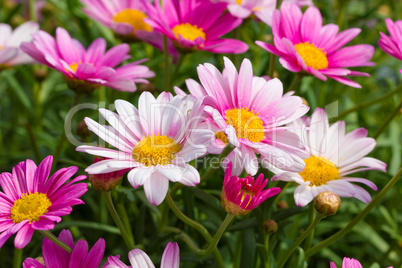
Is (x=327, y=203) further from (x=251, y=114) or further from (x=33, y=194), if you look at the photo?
(x=33, y=194)

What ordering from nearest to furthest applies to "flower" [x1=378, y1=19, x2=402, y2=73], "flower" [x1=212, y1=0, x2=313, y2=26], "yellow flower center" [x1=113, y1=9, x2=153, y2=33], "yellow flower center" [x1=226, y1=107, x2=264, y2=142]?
"yellow flower center" [x1=226, y1=107, x2=264, y2=142] → "flower" [x1=378, y1=19, x2=402, y2=73] → "flower" [x1=212, y1=0, x2=313, y2=26] → "yellow flower center" [x1=113, y1=9, x2=153, y2=33]

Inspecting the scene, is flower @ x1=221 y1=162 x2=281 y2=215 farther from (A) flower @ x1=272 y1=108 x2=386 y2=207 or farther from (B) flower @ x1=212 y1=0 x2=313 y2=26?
(B) flower @ x1=212 y1=0 x2=313 y2=26

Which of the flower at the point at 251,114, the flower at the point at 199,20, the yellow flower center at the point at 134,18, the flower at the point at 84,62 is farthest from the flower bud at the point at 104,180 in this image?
the yellow flower center at the point at 134,18

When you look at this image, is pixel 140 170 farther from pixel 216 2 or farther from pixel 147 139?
pixel 216 2

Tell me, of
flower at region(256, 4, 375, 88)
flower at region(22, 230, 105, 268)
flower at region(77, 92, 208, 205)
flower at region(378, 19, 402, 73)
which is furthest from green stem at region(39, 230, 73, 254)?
flower at region(378, 19, 402, 73)

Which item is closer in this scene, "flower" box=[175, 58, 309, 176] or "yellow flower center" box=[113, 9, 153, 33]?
"flower" box=[175, 58, 309, 176]

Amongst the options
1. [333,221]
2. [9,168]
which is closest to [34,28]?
[9,168]
